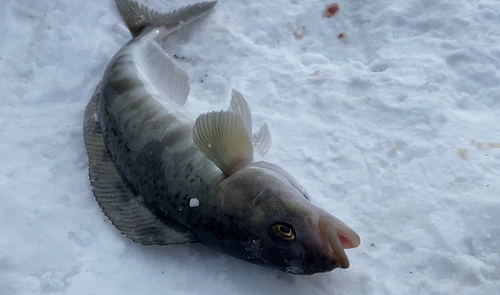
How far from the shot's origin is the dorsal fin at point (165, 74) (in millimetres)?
3743

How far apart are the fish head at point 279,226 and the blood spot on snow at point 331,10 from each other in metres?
2.35

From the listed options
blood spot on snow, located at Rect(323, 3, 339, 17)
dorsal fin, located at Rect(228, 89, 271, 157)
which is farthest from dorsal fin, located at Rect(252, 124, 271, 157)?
blood spot on snow, located at Rect(323, 3, 339, 17)

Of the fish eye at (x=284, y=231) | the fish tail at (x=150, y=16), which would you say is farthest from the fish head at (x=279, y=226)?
the fish tail at (x=150, y=16)

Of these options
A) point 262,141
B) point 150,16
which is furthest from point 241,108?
point 150,16

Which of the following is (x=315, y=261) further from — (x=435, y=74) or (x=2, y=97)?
(x=2, y=97)

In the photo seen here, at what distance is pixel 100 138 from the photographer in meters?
3.49

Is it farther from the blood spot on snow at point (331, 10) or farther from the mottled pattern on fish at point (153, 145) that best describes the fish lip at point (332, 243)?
the blood spot on snow at point (331, 10)

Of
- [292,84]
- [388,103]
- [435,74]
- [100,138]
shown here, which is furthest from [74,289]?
[435,74]

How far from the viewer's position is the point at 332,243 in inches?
89.8

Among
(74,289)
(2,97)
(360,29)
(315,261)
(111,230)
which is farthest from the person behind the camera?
(360,29)

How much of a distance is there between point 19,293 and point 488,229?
2903 millimetres

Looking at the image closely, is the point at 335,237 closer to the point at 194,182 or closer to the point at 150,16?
the point at 194,182

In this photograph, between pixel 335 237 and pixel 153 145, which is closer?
pixel 335 237

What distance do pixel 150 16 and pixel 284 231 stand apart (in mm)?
2915
